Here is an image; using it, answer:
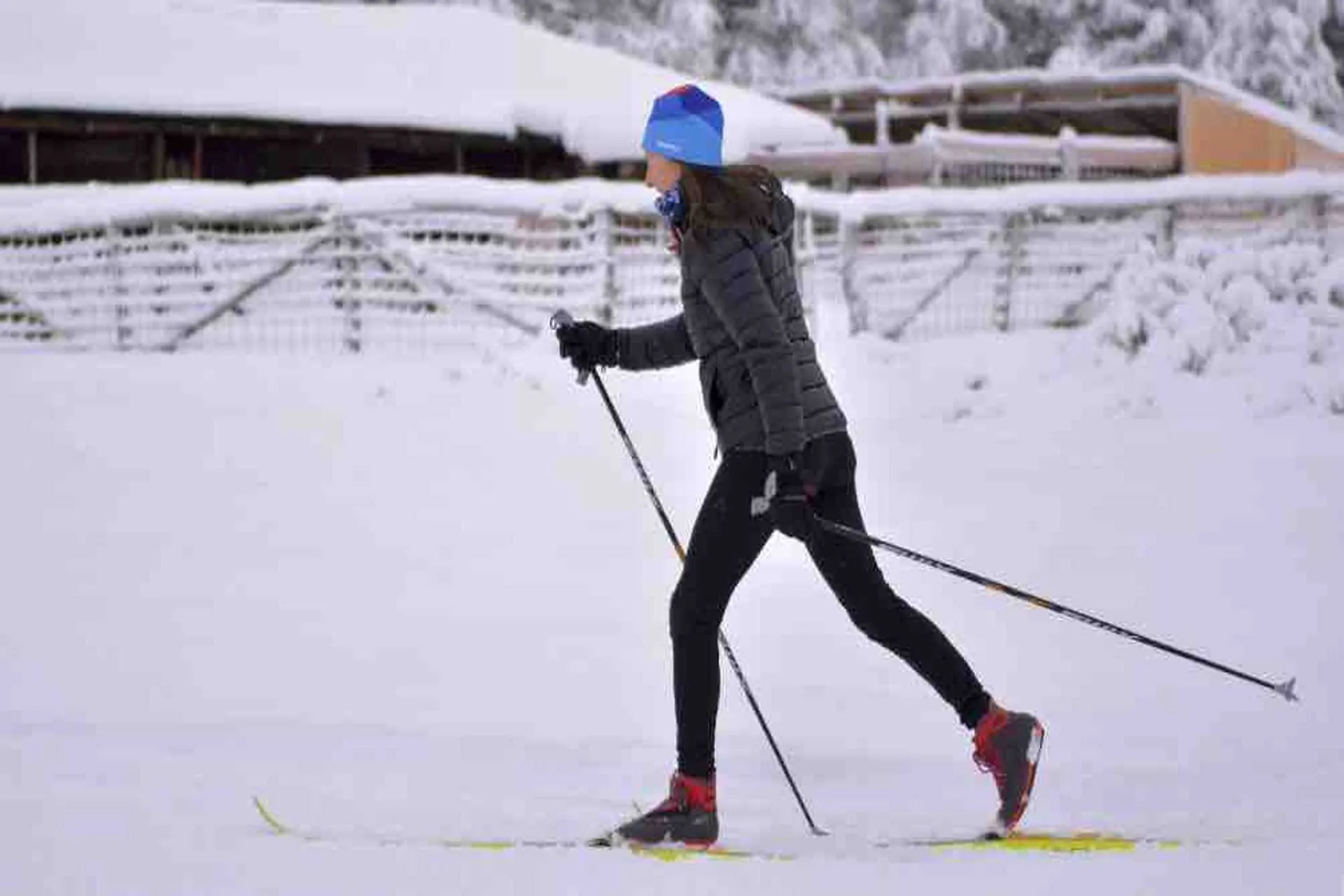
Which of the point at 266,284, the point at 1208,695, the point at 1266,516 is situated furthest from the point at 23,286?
the point at 1208,695

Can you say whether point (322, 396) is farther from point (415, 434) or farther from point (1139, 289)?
point (1139, 289)

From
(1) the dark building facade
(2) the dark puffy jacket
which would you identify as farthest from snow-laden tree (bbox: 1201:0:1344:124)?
(2) the dark puffy jacket

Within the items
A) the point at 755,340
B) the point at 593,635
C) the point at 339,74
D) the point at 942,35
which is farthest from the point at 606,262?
the point at 942,35

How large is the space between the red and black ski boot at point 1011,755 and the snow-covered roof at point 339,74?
63.5ft

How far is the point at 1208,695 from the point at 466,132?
1905cm

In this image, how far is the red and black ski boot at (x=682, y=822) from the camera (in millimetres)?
4941

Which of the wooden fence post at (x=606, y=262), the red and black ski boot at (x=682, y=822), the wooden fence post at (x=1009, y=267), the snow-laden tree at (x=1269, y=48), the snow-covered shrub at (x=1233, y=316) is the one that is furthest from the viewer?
the snow-laden tree at (x=1269, y=48)

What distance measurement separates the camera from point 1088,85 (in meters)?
31.8

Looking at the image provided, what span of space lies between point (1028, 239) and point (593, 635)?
1073 centimetres

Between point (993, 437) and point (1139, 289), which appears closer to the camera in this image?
point (993, 437)

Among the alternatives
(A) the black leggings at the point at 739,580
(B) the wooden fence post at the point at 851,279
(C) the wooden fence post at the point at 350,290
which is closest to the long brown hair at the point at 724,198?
(A) the black leggings at the point at 739,580

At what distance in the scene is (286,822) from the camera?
530 centimetres

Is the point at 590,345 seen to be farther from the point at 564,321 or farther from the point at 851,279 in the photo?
the point at 851,279

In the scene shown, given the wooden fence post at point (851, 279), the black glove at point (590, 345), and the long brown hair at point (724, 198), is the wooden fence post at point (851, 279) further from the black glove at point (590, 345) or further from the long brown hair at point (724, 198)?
the long brown hair at point (724, 198)
